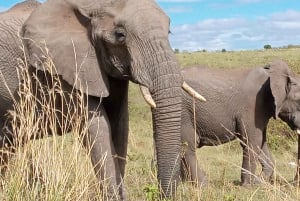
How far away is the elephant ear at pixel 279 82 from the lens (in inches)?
391

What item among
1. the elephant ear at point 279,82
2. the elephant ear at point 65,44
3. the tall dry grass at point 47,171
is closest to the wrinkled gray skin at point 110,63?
the elephant ear at point 65,44

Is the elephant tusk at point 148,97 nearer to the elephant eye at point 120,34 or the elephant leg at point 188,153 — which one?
the elephant eye at point 120,34

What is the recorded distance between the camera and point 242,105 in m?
10.2

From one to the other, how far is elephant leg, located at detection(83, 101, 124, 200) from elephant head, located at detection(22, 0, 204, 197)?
214mm

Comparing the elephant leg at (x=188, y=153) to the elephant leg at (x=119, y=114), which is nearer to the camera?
the elephant leg at (x=119, y=114)

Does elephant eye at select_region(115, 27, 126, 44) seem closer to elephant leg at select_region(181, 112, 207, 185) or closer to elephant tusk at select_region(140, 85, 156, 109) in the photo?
elephant tusk at select_region(140, 85, 156, 109)

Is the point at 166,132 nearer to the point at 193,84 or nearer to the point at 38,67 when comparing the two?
the point at 38,67

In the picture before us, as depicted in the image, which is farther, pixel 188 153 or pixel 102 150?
pixel 188 153

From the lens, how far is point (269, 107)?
33.5ft

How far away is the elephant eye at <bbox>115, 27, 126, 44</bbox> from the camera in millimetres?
5062

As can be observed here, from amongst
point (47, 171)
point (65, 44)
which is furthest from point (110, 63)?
point (47, 171)

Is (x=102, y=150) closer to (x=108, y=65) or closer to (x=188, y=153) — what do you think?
(x=108, y=65)

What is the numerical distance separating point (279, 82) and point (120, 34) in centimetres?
534

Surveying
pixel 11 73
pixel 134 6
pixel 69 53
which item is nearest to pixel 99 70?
pixel 69 53
